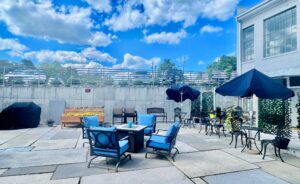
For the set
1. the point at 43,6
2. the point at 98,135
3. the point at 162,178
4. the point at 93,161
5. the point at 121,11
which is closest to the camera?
the point at 162,178

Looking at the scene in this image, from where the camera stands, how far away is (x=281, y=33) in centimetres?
1193

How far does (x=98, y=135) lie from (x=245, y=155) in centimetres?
445

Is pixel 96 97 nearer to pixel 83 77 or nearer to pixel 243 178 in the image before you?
pixel 83 77

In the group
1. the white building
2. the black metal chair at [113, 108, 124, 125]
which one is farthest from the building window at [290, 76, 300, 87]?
the black metal chair at [113, 108, 124, 125]

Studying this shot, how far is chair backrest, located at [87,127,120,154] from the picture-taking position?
4754mm

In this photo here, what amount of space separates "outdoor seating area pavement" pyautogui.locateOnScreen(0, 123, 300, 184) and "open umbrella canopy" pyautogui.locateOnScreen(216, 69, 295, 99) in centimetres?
186

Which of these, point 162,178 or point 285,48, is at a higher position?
point 285,48

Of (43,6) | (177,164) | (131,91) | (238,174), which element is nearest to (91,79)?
(131,91)

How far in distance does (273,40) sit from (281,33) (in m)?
0.63

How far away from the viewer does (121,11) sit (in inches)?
592

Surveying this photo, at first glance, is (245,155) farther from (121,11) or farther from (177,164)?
(121,11)

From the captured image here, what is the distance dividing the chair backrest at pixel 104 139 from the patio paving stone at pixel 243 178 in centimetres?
227

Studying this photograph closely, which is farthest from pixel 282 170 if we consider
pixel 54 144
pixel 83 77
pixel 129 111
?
pixel 83 77

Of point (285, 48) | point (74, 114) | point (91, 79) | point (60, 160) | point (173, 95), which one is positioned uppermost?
point (285, 48)
